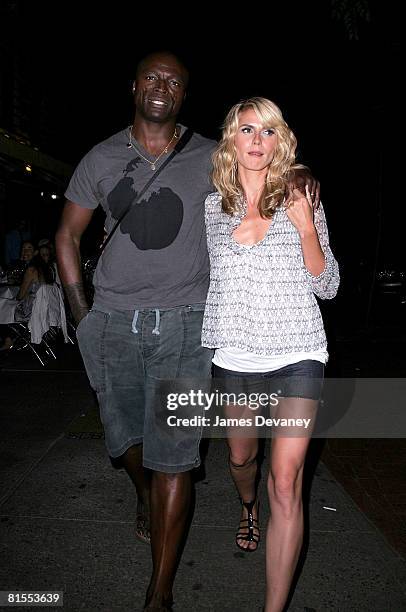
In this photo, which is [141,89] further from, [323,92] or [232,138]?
[323,92]

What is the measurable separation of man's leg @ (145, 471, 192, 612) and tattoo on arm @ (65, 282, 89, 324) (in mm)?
817

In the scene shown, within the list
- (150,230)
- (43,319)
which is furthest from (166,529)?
(43,319)

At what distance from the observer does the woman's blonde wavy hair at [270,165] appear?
8.73ft

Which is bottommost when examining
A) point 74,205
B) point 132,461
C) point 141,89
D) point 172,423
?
point 132,461

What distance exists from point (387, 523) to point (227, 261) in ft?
6.53

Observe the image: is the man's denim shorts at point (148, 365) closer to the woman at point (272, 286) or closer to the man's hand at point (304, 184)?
the woman at point (272, 286)

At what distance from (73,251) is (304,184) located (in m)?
1.13

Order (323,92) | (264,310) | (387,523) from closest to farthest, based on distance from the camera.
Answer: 1. (264,310)
2. (387,523)
3. (323,92)

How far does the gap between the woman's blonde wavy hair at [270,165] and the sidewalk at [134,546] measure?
1711 millimetres

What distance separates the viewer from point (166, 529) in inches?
104

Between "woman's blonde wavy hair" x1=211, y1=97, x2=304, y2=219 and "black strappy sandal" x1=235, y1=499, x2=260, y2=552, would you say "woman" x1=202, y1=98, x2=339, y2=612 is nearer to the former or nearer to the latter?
"woman's blonde wavy hair" x1=211, y1=97, x2=304, y2=219

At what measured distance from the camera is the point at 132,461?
10.4 feet

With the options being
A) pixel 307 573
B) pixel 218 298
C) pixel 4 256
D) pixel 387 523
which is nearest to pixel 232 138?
pixel 218 298

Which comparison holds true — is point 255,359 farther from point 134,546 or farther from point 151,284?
point 134,546
